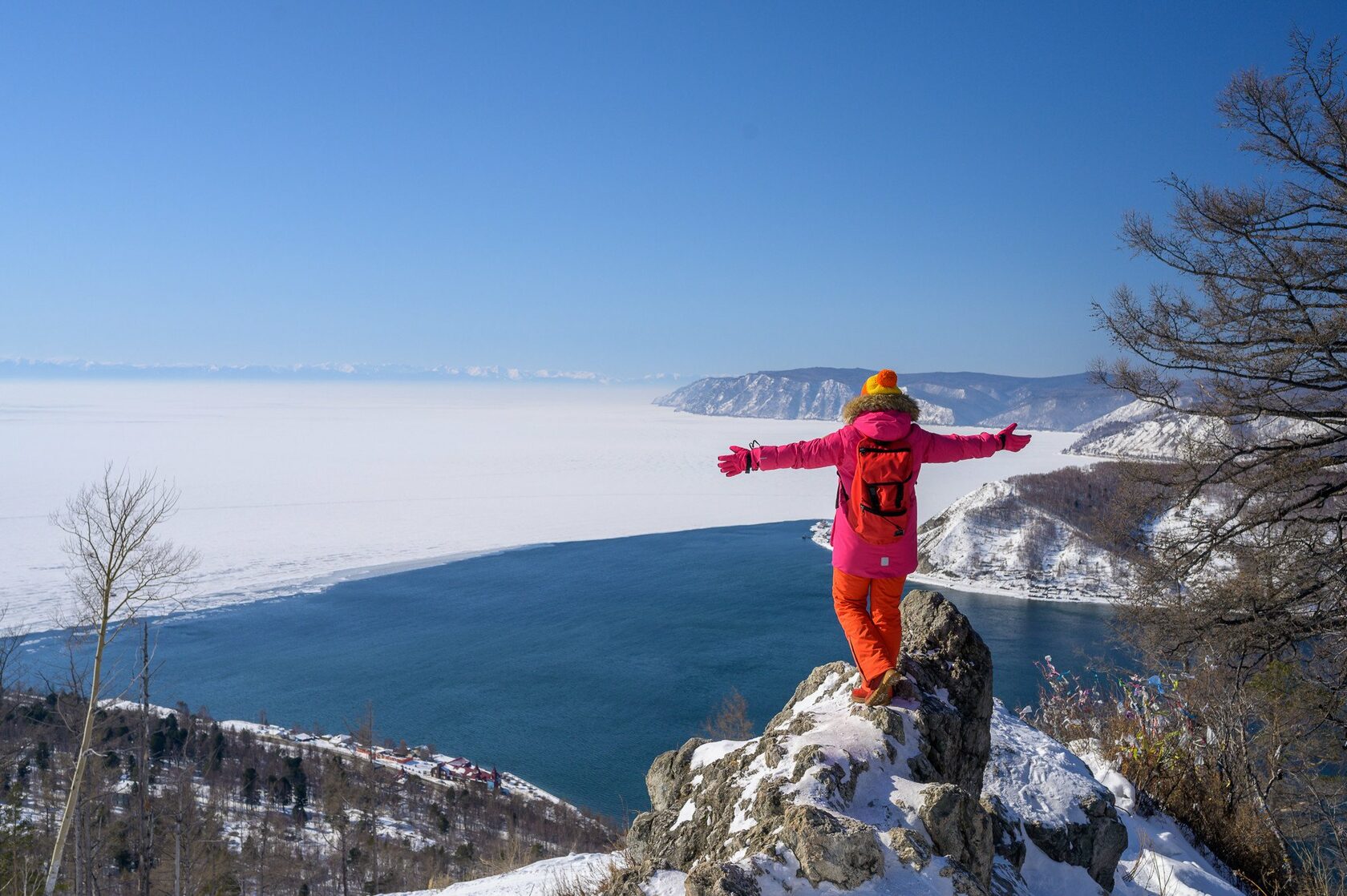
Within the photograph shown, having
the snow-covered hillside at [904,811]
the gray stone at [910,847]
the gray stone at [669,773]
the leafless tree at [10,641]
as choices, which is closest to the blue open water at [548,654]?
the leafless tree at [10,641]

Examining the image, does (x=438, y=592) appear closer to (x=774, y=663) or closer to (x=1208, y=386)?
(x=774, y=663)

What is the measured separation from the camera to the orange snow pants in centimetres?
421

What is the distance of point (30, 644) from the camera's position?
3366 centimetres

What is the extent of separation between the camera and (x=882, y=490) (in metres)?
4.22

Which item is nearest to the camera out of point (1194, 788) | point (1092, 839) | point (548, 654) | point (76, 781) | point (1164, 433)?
point (1092, 839)

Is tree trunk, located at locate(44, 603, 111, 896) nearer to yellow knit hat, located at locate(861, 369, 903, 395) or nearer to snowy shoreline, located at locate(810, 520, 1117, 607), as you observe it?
yellow knit hat, located at locate(861, 369, 903, 395)

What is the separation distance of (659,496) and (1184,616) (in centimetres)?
7244

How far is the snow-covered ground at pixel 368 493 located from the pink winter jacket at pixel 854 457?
42251 mm

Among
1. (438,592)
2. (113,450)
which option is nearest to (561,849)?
(438,592)

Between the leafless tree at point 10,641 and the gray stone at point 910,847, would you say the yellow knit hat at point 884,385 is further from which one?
the leafless tree at point 10,641

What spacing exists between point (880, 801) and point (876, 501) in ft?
4.98

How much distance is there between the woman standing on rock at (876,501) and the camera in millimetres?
4219

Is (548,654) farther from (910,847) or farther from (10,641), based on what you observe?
(910,847)

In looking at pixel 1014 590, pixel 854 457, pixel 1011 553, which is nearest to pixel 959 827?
pixel 854 457
